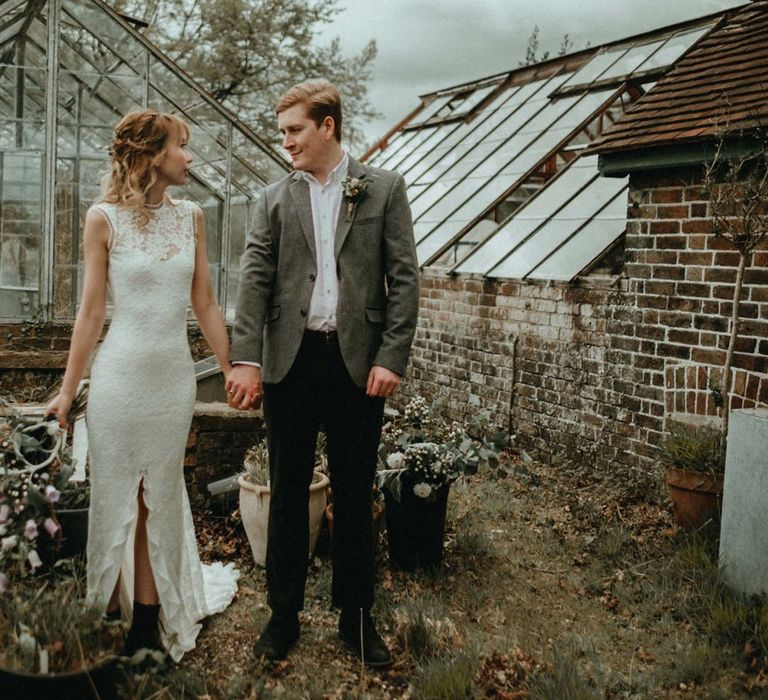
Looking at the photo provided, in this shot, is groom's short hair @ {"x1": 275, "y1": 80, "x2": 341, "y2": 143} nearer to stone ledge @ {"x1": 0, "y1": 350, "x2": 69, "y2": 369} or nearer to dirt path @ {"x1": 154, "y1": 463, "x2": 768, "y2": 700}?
dirt path @ {"x1": 154, "y1": 463, "x2": 768, "y2": 700}

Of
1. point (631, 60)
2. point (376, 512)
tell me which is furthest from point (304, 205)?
point (631, 60)

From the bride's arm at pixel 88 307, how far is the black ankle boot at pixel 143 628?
32.6 inches

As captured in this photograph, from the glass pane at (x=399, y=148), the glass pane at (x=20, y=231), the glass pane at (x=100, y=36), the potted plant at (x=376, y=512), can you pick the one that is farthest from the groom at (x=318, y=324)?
the glass pane at (x=399, y=148)

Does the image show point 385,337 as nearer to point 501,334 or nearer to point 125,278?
point 125,278

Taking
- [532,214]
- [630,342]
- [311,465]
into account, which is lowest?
[311,465]

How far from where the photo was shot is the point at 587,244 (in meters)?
7.24

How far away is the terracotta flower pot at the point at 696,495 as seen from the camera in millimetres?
4824

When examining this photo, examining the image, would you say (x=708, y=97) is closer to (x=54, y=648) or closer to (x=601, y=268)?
(x=601, y=268)

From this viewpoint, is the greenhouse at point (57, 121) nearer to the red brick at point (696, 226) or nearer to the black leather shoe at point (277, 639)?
the red brick at point (696, 226)

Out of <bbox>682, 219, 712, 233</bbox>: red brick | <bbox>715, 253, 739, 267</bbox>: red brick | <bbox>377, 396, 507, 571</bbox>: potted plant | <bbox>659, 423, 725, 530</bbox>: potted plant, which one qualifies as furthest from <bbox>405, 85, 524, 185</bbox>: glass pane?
<bbox>377, 396, 507, 571</bbox>: potted plant

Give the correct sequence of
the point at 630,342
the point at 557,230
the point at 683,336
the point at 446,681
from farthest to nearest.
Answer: the point at 557,230 → the point at 630,342 → the point at 683,336 → the point at 446,681

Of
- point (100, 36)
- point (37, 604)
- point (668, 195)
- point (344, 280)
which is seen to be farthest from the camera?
point (100, 36)

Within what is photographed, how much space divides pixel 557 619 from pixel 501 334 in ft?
13.6

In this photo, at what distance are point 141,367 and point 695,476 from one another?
333 centimetres
